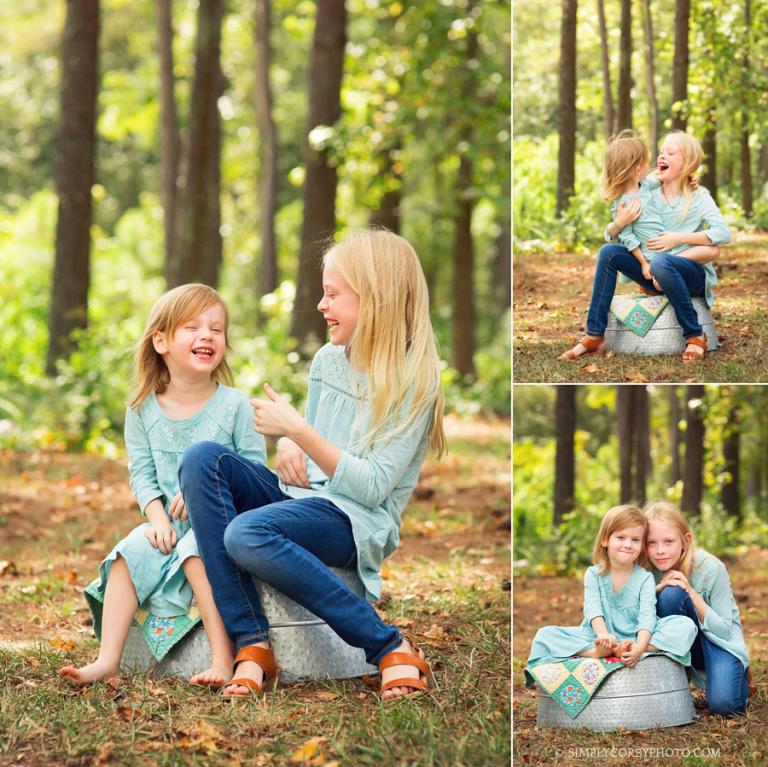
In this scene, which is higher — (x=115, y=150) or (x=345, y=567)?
(x=115, y=150)

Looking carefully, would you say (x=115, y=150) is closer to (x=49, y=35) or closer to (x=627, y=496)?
(x=49, y=35)

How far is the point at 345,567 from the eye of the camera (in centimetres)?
380

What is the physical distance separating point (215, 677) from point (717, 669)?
156 centimetres

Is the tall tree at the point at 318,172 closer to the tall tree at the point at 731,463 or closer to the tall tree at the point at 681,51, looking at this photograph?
the tall tree at the point at 731,463

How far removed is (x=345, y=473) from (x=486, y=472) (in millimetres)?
5191

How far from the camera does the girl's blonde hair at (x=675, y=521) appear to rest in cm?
365

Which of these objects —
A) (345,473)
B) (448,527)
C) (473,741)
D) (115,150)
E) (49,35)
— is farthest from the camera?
(115,150)

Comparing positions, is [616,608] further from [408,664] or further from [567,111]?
[567,111]

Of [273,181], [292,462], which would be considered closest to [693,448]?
[292,462]

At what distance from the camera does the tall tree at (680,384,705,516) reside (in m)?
5.84

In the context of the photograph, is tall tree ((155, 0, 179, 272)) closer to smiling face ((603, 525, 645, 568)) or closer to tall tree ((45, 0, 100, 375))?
tall tree ((45, 0, 100, 375))

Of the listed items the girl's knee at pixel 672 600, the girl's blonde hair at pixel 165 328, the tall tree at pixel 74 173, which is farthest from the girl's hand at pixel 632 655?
the tall tree at pixel 74 173

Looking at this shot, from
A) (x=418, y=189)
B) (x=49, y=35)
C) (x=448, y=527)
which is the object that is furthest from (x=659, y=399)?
(x=49, y=35)

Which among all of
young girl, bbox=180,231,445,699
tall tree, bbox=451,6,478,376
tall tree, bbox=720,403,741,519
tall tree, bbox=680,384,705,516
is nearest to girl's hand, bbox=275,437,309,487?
young girl, bbox=180,231,445,699
